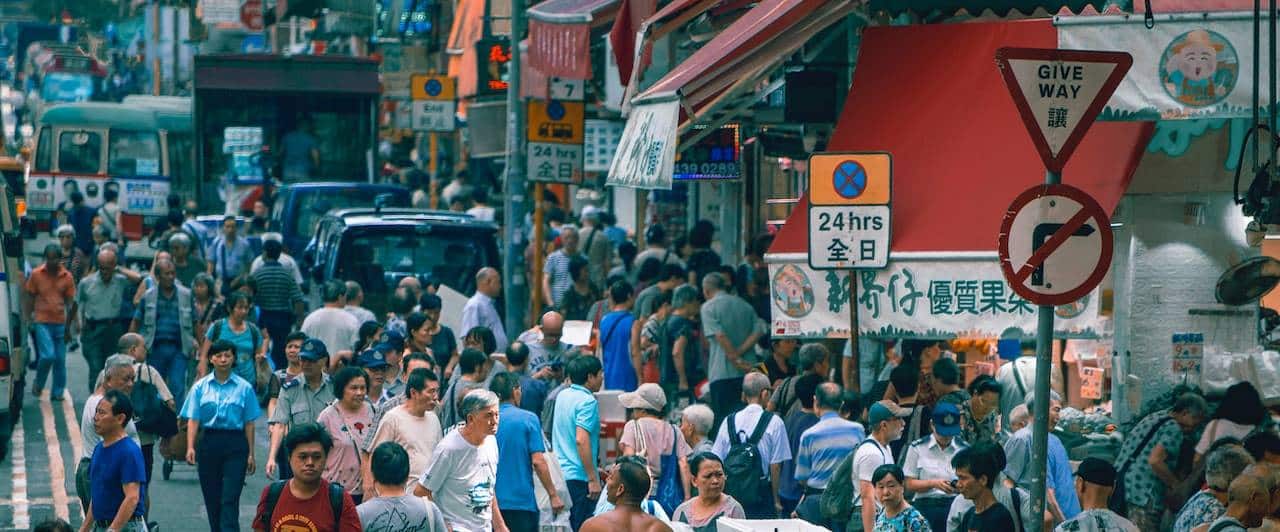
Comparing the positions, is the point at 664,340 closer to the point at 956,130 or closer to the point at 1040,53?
the point at 956,130

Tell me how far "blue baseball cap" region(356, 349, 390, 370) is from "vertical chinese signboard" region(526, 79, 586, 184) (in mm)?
6997

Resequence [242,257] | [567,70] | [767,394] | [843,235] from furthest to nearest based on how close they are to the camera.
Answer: [242,257], [567,70], [767,394], [843,235]

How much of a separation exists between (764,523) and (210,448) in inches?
196

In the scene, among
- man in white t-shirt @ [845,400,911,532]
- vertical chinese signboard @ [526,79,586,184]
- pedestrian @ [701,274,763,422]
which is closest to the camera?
man in white t-shirt @ [845,400,911,532]

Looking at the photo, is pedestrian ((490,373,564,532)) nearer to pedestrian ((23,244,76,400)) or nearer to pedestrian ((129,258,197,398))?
pedestrian ((129,258,197,398))

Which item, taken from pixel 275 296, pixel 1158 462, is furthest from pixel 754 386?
A: pixel 275 296

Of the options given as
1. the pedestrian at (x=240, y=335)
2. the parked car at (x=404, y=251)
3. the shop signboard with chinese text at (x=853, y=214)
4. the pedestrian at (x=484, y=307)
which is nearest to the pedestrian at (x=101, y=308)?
the parked car at (x=404, y=251)

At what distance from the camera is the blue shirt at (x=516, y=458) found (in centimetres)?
1123

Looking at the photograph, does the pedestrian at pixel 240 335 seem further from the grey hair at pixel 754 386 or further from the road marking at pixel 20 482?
the grey hair at pixel 754 386

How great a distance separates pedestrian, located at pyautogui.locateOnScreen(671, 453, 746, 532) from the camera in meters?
10.1

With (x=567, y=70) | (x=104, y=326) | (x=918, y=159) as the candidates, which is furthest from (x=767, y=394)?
(x=104, y=326)

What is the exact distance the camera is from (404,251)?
2080 centimetres

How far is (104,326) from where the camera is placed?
62.6ft

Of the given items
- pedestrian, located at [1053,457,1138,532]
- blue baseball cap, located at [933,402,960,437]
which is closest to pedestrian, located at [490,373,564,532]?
blue baseball cap, located at [933,402,960,437]
